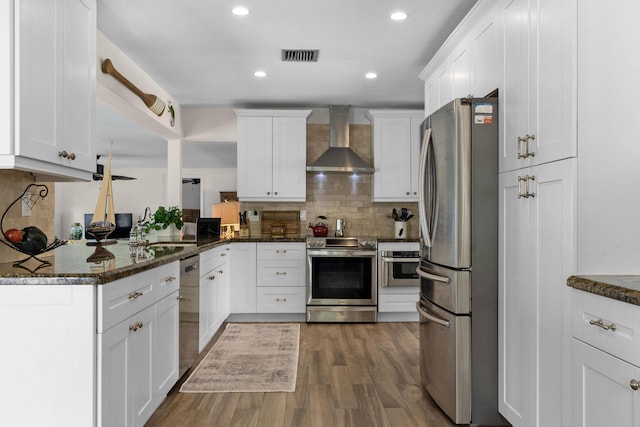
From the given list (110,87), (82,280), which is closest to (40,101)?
(82,280)

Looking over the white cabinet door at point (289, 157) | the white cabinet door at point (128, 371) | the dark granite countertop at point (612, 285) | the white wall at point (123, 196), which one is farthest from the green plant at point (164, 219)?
the white wall at point (123, 196)

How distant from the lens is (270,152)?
5020 millimetres

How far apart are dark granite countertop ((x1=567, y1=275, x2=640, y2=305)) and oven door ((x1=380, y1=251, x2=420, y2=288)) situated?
3.09 metres

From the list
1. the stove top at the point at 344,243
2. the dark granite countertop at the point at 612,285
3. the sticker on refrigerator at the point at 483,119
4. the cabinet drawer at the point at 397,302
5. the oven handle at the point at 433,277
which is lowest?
the cabinet drawer at the point at 397,302

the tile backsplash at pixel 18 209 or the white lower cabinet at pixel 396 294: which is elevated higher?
the tile backsplash at pixel 18 209

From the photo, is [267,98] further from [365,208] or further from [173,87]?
[365,208]

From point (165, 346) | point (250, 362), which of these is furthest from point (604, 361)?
Result: point (250, 362)

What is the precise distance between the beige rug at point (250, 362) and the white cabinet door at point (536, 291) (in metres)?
1.44

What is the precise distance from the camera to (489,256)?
2307mm

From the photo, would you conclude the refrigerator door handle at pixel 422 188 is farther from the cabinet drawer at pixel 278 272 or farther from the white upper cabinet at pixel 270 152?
the white upper cabinet at pixel 270 152

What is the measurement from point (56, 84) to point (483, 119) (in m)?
2.08

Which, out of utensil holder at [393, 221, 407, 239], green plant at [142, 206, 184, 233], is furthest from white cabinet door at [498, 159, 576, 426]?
green plant at [142, 206, 184, 233]

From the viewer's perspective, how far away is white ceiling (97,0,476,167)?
2859mm

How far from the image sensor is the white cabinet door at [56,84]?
1754 mm
